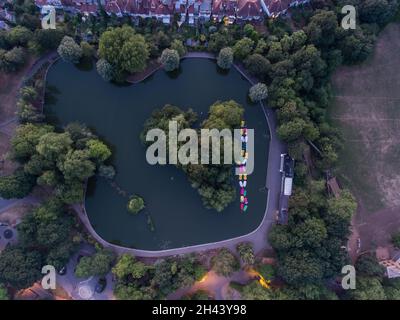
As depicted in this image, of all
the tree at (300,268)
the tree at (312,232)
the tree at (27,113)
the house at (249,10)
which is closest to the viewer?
the tree at (300,268)

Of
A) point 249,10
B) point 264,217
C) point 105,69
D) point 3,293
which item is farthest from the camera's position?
point 264,217

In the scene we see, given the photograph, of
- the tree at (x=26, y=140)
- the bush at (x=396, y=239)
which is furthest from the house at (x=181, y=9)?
the bush at (x=396, y=239)

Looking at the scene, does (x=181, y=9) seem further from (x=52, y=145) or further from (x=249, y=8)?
(x=52, y=145)

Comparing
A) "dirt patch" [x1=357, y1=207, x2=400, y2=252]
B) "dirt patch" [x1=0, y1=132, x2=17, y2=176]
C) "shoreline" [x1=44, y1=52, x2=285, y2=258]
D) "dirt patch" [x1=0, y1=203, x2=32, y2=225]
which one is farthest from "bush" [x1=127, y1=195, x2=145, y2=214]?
"dirt patch" [x1=357, y1=207, x2=400, y2=252]

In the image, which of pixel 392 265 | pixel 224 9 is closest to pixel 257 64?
pixel 224 9

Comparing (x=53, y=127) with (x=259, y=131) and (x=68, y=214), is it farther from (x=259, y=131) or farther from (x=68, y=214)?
(x=259, y=131)

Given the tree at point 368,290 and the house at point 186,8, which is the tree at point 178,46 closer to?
the house at point 186,8
